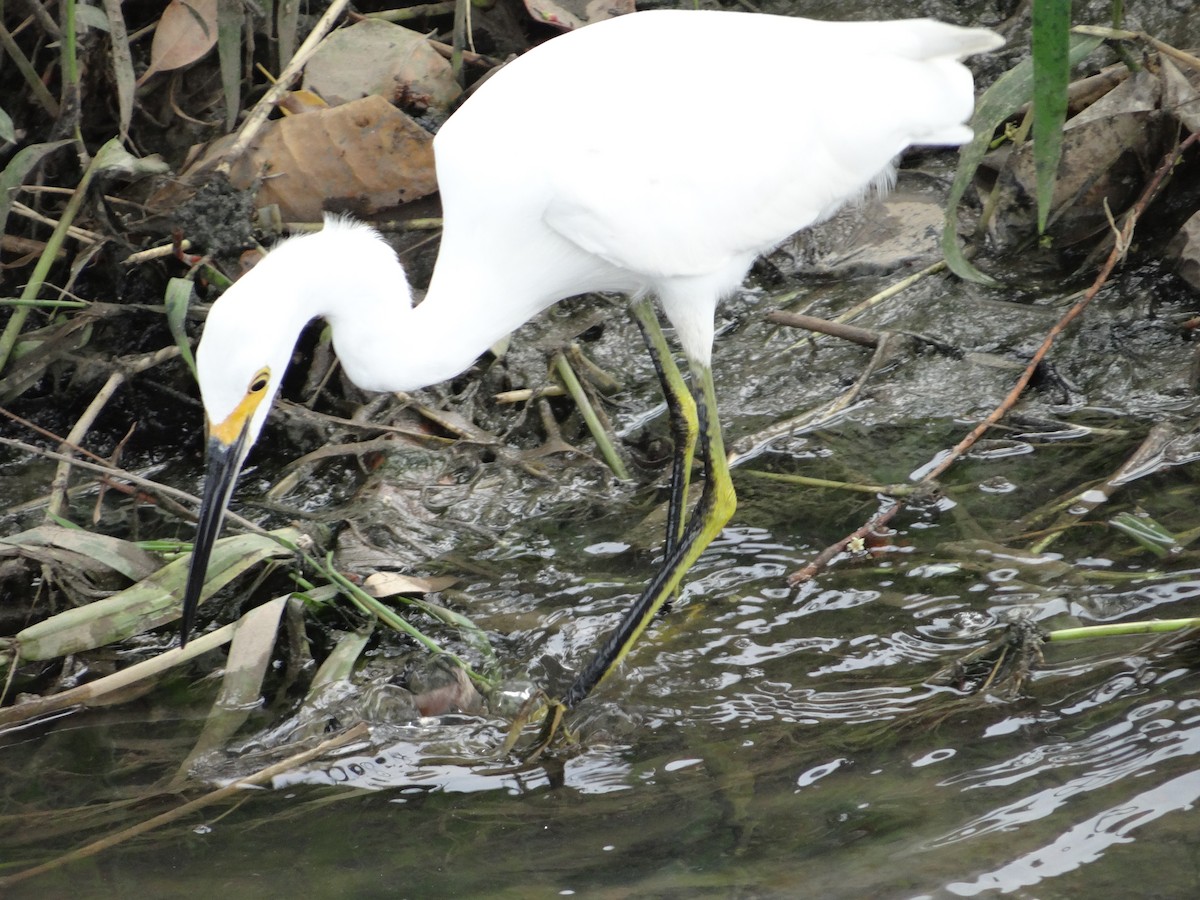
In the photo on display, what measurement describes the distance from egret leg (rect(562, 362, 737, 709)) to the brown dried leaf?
1.27 meters

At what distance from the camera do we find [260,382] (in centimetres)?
268

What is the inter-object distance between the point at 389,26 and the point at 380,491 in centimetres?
174

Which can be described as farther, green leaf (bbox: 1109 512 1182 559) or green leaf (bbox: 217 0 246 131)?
green leaf (bbox: 217 0 246 131)

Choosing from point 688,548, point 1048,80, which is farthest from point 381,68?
point 1048,80

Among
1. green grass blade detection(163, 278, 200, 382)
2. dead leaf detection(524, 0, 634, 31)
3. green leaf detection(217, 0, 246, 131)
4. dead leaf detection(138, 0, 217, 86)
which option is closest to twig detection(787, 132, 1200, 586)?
green grass blade detection(163, 278, 200, 382)

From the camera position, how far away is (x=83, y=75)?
426cm

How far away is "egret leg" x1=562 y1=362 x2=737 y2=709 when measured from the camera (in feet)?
10.0

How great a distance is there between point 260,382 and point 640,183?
1045 millimetres

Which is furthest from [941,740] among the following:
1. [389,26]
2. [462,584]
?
[389,26]

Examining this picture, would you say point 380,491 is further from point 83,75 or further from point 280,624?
point 83,75

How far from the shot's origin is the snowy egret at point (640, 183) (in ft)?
9.83

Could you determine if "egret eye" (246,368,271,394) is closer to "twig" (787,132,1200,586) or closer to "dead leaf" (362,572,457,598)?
"dead leaf" (362,572,457,598)

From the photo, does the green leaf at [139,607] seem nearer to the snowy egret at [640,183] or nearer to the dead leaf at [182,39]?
the snowy egret at [640,183]

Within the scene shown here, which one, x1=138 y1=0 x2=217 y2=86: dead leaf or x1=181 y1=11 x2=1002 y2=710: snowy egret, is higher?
x1=138 y1=0 x2=217 y2=86: dead leaf
